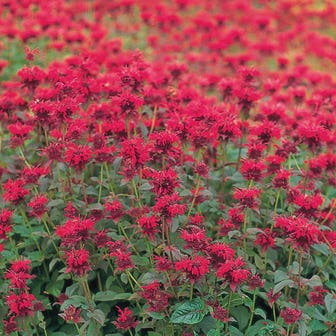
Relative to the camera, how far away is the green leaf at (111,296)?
2855mm

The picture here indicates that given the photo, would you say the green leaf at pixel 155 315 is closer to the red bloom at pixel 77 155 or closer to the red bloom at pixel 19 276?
the red bloom at pixel 19 276

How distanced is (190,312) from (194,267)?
0.84 ft

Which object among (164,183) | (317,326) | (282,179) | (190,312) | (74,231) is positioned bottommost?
(317,326)

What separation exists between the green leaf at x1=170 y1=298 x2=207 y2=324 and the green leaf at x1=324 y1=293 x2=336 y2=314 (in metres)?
0.63

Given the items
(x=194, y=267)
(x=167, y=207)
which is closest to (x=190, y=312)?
(x=194, y=267)

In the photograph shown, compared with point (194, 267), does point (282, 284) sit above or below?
below

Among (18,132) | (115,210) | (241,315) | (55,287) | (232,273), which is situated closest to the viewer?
(232,273)

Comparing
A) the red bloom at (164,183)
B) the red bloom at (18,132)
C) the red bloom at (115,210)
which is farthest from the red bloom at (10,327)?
Result: the red bloom at (18,132)

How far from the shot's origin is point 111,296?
2922 mm

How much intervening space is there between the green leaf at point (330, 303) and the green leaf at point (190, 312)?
0.63 meters

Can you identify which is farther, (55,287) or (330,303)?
(55,287)

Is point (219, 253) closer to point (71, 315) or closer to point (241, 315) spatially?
point (241, 315)

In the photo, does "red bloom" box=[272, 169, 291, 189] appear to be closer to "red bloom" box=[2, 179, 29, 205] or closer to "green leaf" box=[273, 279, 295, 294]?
"green leaf" box=[273, 279, 295, 294]

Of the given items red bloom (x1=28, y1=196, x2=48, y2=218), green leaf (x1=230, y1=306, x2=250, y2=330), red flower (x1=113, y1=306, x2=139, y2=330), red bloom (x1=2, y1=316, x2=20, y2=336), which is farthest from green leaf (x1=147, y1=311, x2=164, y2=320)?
red bloom (x1=28, y1=196, x2=48, y2=218)
